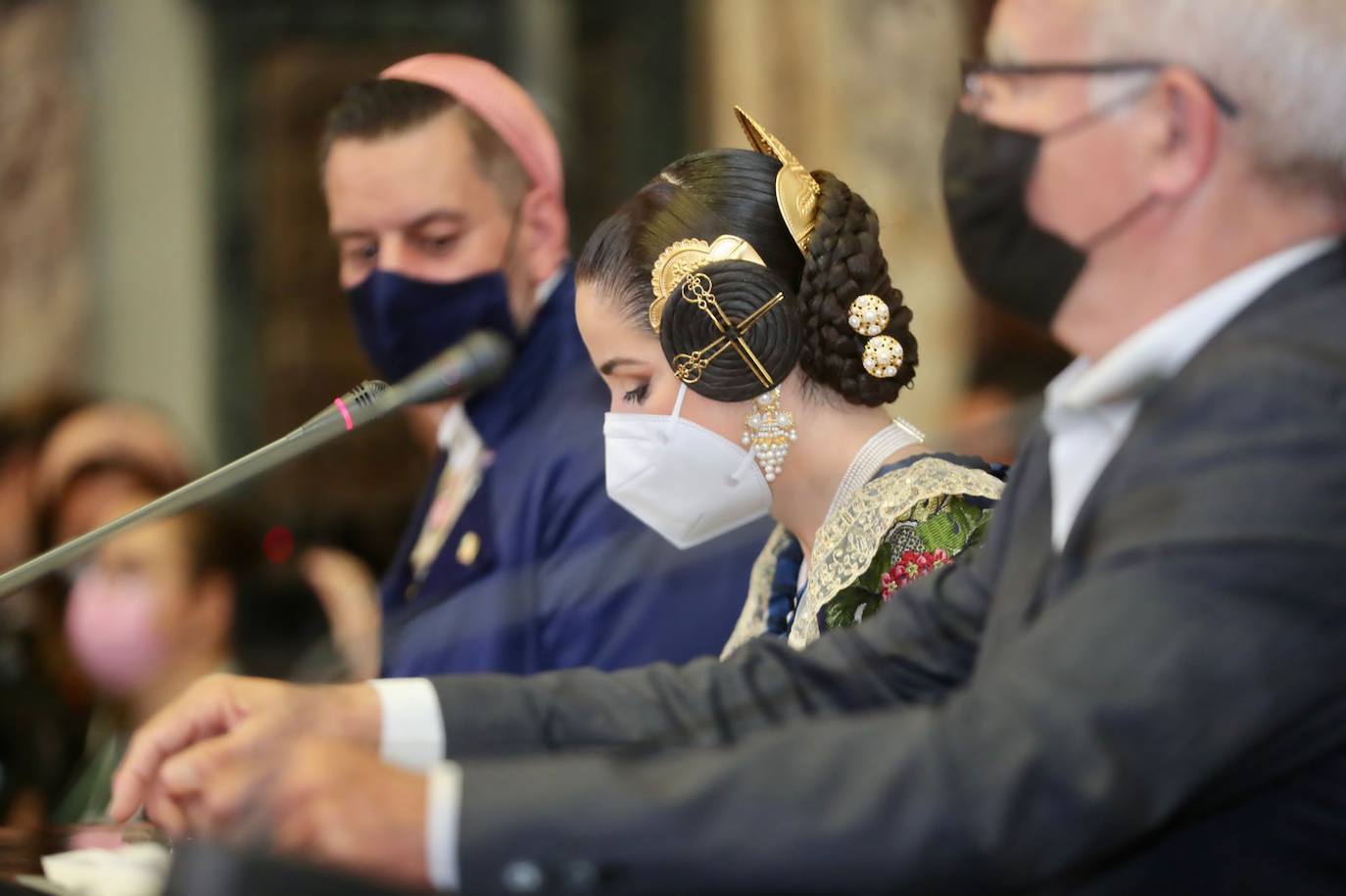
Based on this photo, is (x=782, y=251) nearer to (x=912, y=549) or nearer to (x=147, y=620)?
(x=912, y=549)

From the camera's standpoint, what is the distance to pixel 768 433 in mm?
2473

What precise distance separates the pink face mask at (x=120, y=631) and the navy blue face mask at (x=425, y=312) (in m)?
1.14

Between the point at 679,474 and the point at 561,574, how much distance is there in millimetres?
461

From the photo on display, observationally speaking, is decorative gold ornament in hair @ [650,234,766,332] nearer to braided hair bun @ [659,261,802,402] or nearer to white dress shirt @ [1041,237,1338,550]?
braided hair bun @ [659,261,802,402]

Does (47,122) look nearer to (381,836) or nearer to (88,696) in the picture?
(88,696)

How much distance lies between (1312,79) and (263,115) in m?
5.78

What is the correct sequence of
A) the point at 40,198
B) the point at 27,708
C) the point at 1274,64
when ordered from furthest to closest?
1. the point at 40,198
2. the point at 27,708
3. the point at 1274,64

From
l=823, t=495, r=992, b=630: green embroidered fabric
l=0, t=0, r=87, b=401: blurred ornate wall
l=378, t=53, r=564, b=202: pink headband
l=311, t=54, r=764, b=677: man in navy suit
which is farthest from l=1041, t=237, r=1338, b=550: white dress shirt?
l=0, t=0, r=87, b=401: blurred ornate wall

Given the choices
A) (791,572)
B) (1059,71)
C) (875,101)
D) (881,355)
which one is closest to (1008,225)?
(1059,71)

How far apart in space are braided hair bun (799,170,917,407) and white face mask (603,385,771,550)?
0.56ft

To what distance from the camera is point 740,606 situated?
279 cm

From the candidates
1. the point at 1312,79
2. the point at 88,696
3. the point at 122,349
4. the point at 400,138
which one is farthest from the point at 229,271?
the point at 1312,79

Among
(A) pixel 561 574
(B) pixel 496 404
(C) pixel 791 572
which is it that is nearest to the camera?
(C) pixel 791 572

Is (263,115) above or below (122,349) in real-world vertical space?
above
